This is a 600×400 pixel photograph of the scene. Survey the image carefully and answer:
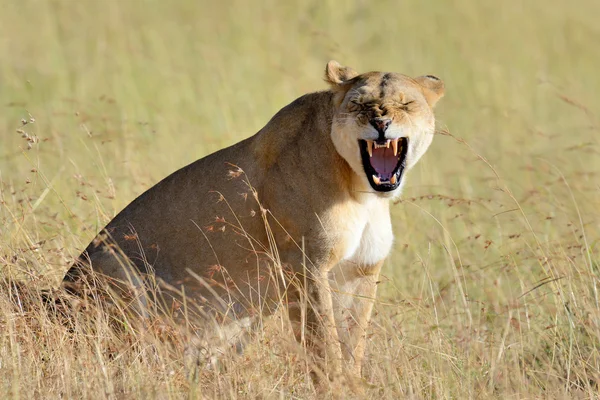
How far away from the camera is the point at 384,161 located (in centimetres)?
532

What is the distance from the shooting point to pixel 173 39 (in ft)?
47.5

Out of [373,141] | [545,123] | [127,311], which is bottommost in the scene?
[545,123]

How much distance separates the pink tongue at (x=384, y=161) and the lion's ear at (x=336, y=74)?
0.47 meters

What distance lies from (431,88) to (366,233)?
2.87ft

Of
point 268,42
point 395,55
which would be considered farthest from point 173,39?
point 395,55

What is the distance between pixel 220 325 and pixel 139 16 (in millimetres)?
10670

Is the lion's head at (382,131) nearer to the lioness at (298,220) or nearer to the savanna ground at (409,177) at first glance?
the lioness at (298,220)

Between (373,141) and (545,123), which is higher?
(373,141)

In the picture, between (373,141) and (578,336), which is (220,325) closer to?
(373,141)

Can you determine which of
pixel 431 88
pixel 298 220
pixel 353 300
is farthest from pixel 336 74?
pixel 353 300

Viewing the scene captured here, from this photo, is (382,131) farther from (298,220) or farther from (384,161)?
(298,220)

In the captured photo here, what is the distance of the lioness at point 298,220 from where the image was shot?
527 cm

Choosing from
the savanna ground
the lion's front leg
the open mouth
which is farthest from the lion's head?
the lion's front leg

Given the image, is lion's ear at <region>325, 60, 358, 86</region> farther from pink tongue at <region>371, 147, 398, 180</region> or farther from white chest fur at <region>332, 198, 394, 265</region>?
white chest fur at <region>332, 198, 394, 265</region>
